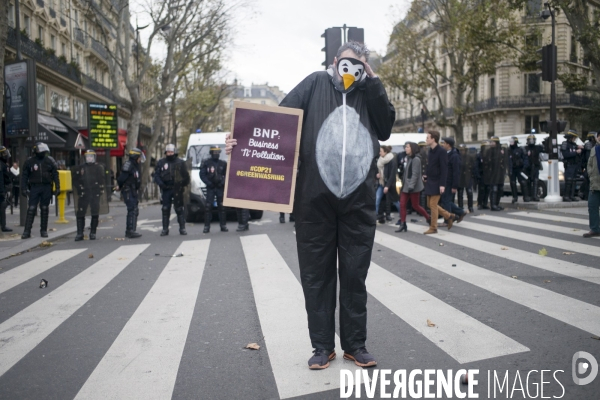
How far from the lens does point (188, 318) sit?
5535 mm

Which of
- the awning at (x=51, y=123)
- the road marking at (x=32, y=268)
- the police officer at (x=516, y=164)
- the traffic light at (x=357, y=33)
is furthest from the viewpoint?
the awning at (x=51, y=123)

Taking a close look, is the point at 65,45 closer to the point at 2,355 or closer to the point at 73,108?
the point at 73,108

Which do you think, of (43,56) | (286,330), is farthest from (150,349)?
(43,56)

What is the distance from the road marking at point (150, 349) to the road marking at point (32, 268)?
1.90 meters

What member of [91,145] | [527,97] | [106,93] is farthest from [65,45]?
[527,97]

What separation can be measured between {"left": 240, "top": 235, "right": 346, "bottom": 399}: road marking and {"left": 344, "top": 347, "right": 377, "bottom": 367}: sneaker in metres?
0.05

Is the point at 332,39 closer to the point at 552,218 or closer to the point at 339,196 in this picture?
the point at 552,218

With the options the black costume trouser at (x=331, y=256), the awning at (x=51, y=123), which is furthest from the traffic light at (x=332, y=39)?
the awning at (x=51, y=123)

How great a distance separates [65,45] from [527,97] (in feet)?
120

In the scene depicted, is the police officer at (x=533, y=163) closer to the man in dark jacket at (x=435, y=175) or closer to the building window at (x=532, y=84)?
the man in dark jacket at (x=435, y=175)

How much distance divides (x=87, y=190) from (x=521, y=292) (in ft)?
30.8

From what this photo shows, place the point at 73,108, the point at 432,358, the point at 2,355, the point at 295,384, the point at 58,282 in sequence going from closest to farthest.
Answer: the point at 295,384, the point at 432,358, the point at 2,355, the point at 58,282, the point at 73,108

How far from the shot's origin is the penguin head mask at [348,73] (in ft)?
13.6

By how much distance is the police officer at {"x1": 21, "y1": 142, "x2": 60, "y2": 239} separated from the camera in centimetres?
1274
